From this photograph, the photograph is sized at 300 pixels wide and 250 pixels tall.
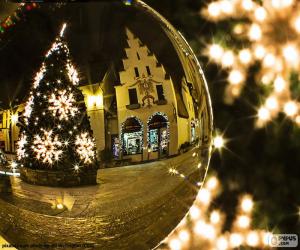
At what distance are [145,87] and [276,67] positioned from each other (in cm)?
60

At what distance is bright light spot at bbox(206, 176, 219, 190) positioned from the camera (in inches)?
40.9

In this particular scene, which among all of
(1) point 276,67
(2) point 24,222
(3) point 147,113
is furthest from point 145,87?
(1) point 276,67

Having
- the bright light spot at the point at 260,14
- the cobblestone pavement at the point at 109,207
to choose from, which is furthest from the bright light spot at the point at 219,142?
the cobblestone pavement at the point at 109,207

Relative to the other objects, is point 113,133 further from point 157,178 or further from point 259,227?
point 259,227

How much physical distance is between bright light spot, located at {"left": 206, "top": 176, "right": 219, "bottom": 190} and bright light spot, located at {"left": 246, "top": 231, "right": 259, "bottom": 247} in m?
0.15

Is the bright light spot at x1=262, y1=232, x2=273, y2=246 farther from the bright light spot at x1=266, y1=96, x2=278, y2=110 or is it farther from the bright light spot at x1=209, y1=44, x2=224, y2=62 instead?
the bright light spot at x1=209, y1=44, x2=224, y2=62

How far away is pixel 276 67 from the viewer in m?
0.92

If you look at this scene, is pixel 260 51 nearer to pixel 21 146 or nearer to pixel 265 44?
pixel 265 44

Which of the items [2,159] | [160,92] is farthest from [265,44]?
[2,159]

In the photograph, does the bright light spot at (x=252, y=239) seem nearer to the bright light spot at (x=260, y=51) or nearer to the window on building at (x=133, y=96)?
the bright light spot at (x=260, y=51)

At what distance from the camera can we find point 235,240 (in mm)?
1040

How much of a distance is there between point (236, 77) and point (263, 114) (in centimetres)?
11

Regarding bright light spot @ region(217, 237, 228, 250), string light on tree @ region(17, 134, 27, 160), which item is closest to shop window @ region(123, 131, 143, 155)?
string light on tree @ region(17, 134, 27, 160)

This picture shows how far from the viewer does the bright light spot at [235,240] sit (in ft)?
3.39
